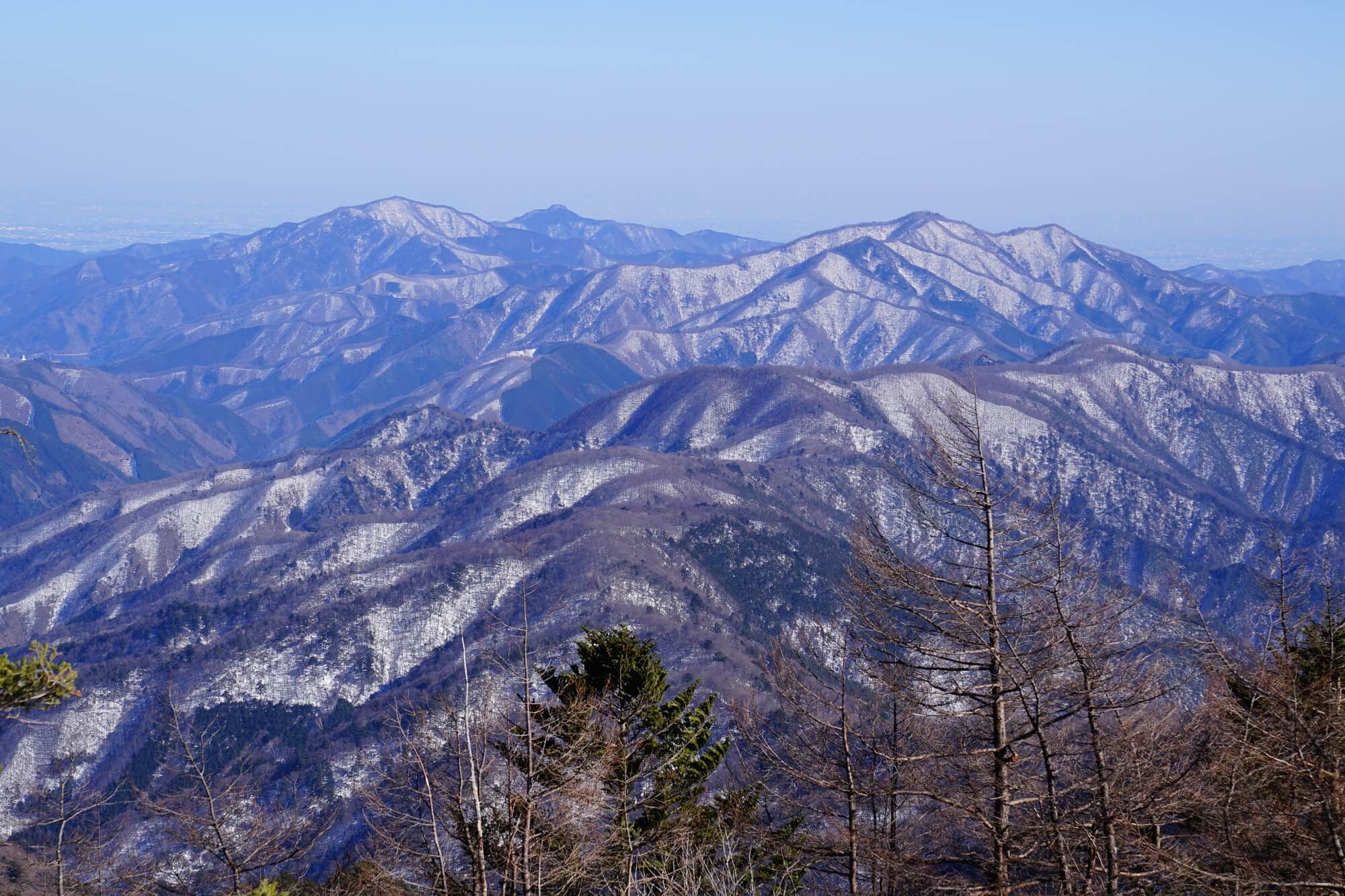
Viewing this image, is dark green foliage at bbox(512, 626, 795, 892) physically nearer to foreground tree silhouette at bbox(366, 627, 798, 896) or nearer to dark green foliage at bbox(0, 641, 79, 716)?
foreground tree silhouette at bbox(366, 627, 798, 896)

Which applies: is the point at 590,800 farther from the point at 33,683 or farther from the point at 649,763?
the point at 649,763

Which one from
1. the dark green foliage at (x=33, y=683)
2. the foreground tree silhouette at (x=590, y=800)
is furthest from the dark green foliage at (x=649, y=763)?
the dark green foliage at (x=33, y=683)

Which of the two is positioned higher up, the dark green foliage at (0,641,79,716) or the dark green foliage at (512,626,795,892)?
the dark green foliage at (0,641,79,716)

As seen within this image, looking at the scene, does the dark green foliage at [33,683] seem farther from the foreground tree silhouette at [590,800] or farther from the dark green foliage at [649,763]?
the dark green foliage at [649,763]

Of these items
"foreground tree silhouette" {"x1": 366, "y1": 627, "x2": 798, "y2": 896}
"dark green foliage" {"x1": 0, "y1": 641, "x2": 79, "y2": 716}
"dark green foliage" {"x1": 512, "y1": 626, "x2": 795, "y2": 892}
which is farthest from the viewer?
"dark green foliage" {"x1": 512, "y1": 626, "x2": 795, "y2": 892}

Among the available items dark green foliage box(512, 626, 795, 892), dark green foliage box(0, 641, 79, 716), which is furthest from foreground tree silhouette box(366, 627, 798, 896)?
dark green foliage box(0, 641, 79, 716)

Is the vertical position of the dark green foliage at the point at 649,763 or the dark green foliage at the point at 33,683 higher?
the dark green foliage at the point at 33,683

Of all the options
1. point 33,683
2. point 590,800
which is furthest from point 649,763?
point 33,683

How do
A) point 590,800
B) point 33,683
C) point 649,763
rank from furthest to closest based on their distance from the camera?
point 649,763 < point 590,800 < point 33,683

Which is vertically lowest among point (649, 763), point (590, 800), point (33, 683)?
point (649, 763)

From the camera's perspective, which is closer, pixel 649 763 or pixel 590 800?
pixel 590 800

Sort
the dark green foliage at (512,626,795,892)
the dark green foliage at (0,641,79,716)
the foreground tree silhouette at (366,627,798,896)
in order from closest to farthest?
the dark green foliage at (0,641,79,716)
the foreground tree silhouette at (366,627,798,896)
the dark green foliage at (512,626,795,892)

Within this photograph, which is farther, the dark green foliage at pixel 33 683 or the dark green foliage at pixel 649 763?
the dark green foliage at pixel 649 763

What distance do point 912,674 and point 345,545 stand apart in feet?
573
